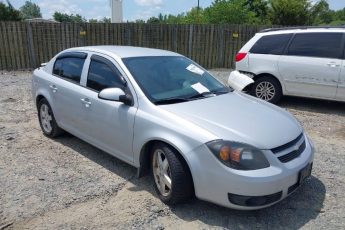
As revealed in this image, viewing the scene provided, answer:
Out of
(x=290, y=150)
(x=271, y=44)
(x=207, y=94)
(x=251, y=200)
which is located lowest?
(x=251, y=200)

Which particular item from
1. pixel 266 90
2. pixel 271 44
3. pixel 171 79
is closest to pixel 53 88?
pixel 171 79

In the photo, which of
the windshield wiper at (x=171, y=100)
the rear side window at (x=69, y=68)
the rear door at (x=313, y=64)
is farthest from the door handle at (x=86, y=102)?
the rear door at (x=313, y=64)

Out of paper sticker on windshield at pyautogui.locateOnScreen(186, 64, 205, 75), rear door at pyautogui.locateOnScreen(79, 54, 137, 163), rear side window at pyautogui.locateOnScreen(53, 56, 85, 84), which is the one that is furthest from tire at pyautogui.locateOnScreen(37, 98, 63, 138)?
paper sticker on windshield at pyautogui.locateOnScreen(186, 64, 205, 75)

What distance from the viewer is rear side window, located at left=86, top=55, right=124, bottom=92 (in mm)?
4074

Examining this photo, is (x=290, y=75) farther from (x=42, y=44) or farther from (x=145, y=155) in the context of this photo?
(x=42, y=44)

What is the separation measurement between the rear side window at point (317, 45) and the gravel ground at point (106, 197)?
7.39 feet

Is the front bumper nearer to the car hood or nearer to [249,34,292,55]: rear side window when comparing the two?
the car hood

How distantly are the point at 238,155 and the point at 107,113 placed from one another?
5.62 feet

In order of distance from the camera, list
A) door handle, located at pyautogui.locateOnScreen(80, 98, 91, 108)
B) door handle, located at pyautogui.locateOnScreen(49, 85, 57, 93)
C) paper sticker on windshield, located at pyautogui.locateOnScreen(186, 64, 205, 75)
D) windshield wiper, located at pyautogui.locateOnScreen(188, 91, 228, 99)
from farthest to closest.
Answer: door handle, located at pyautogui.locateOnScreen(49, 85, 57, 93) < paper sticker on windshield, located at pyautogui.locateOnScreen(186, 64, 205, 75) < door handle, located at pyautogui.locateOnScreen(80, 98, 91, 108) < windshield wiper, located at pyautogui.locateOnScreen(188, 91, 228, 99)

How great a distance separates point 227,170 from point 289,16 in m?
27.0

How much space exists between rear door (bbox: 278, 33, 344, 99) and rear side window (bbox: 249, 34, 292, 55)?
161mm

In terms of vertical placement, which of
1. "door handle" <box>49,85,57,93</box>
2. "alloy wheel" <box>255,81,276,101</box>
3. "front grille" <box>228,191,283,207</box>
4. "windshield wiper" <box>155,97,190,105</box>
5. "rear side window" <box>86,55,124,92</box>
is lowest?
"front grille" <box>228,191,283,207</box>

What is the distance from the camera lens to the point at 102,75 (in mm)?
4312

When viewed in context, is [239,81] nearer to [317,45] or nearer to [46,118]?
[317,45]
